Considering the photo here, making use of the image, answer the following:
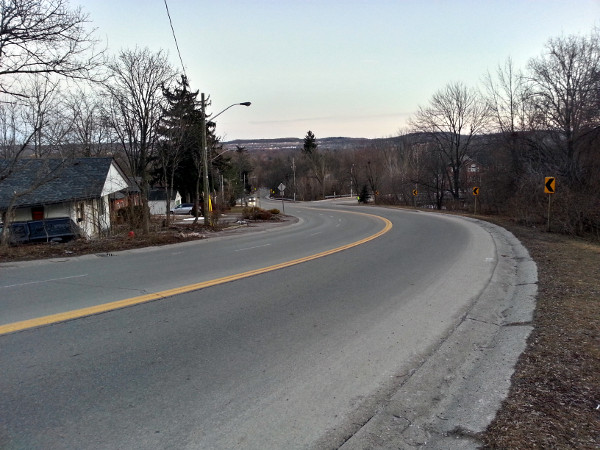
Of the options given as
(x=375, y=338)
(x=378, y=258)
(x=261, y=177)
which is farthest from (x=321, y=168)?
(x=375, y=338)

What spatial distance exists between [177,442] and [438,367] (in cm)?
284

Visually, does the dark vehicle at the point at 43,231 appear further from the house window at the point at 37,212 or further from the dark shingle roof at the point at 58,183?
the house window at the point at 37,212

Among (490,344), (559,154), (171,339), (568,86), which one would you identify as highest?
(568,86)

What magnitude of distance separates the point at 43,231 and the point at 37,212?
8.47 m

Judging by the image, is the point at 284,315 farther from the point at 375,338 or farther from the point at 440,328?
the point at 440,328

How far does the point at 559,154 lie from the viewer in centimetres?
3212

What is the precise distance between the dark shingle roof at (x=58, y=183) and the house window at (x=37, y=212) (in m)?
1.13

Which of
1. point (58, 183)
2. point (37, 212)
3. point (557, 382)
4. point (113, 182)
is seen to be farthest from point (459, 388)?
point (113, 182)

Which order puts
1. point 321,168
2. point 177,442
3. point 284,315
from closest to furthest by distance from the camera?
point 177,442
point 284,315
point 321,168

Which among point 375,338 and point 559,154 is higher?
point 559,154

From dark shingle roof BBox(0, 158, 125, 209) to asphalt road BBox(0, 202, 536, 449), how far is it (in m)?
14.5

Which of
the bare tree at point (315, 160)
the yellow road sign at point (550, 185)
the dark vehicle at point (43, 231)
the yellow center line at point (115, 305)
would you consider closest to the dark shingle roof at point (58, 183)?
the dark vehicle at point (43, 231)

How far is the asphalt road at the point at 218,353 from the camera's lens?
10.7 feet

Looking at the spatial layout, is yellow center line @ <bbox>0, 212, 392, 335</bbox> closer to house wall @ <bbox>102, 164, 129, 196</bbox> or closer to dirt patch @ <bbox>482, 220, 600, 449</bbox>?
dirt patch @ <bbox>482, 220, 600, 449</bbox>
